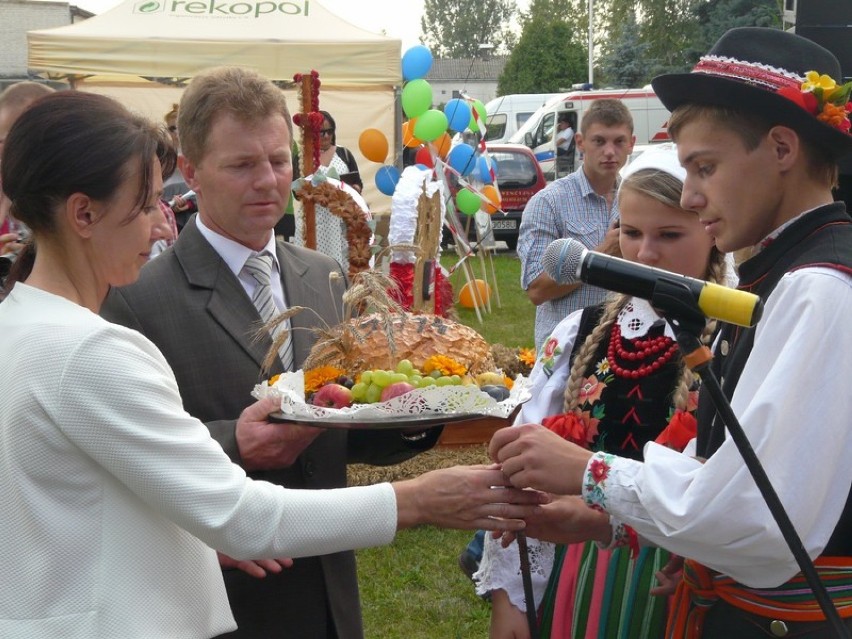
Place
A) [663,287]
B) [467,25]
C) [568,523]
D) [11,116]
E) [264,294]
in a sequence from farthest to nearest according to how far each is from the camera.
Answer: [467,25] < [11,116] < [264,294] < [568,523] < [663,287]

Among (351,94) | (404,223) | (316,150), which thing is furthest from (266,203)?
(351,94)

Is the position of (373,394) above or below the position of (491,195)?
above

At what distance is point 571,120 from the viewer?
2144cm

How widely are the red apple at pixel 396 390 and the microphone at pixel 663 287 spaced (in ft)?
2.42

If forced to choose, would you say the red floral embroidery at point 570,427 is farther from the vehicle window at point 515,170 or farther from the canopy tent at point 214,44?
the vehicle window at point 515,170

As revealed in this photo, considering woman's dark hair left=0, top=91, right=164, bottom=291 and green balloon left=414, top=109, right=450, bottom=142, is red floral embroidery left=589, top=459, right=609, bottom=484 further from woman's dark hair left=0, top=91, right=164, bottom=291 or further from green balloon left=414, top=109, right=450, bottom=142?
green balloon left=414, top=109, right=450, bottom=142

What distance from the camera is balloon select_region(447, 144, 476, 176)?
1077cm

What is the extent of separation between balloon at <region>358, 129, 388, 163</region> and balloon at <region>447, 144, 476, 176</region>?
832 mm

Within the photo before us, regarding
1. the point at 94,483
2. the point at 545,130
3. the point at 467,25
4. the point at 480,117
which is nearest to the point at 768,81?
the point at 94,483

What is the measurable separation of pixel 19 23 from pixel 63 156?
40.1 metres

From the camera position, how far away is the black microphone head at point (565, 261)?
4.70ft

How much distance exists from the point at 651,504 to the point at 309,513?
0.64 m

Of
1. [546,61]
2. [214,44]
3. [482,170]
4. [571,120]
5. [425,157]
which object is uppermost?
[546,61]

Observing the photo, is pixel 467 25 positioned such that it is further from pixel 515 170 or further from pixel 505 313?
pixel 505 313
